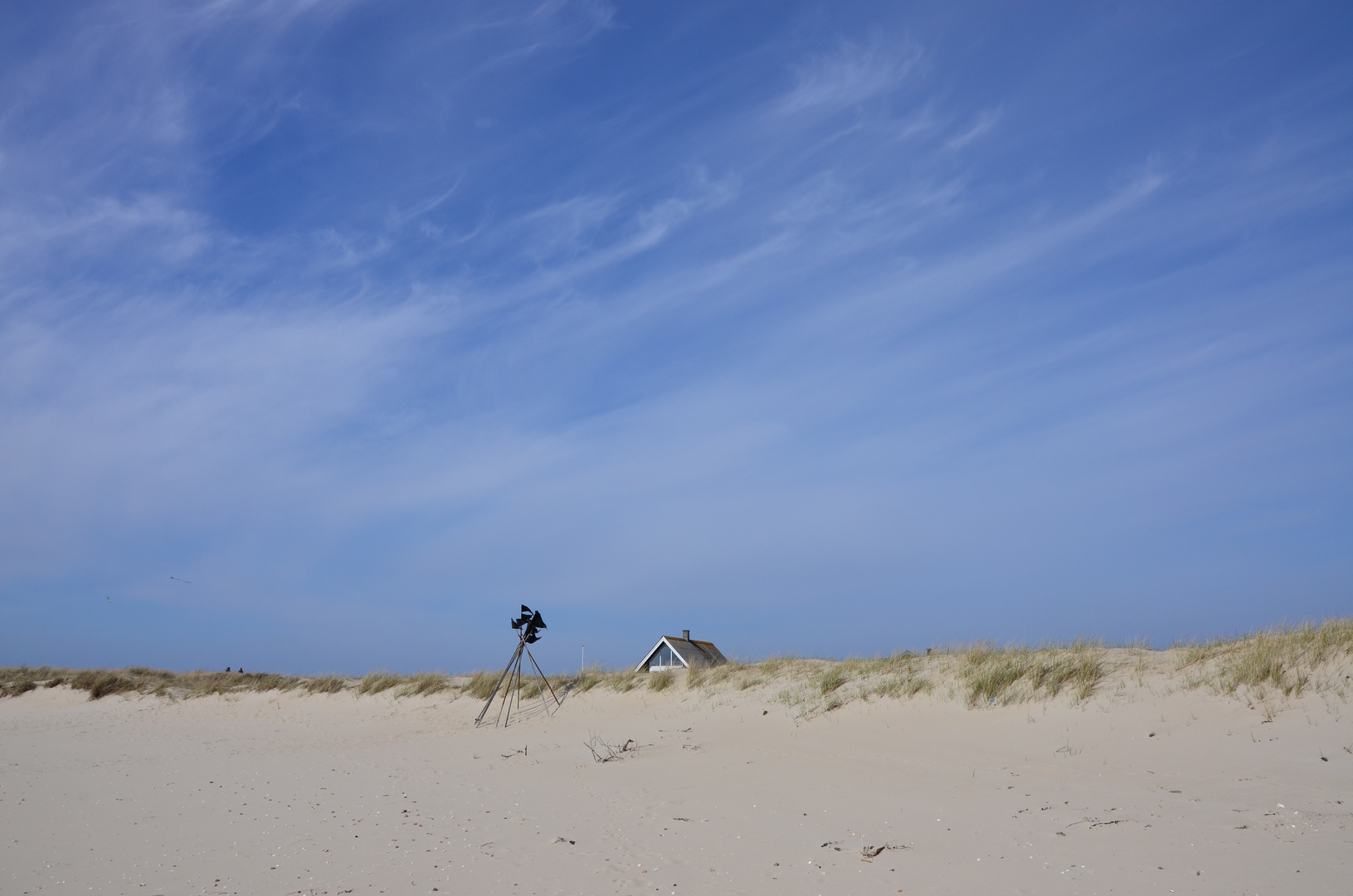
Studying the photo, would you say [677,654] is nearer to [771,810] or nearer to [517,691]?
[517,691]

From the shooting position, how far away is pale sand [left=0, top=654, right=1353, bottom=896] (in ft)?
20.8

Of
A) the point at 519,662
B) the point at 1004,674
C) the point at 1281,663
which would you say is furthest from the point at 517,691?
the point at 1281,663

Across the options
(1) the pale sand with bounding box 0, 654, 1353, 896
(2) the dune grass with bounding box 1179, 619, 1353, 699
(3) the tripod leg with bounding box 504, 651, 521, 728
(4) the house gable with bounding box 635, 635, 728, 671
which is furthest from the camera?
(4) the house gable with bounding box 635, 635, 728, 671

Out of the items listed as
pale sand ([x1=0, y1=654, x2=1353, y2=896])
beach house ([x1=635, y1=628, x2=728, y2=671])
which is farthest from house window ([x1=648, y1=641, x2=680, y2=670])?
pale sand ([x1=0, y1=654, x2=1353, y2=896])

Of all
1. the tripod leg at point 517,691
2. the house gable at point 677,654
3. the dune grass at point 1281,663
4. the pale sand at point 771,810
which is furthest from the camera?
the house gable at point 677,654

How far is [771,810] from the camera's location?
27.9ft

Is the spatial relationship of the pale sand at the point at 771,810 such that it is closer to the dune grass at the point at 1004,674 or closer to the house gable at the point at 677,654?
the dune grass at the point at 1004,674

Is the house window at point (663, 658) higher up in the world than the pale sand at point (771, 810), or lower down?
higher up

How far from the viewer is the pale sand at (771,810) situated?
6.34 metres

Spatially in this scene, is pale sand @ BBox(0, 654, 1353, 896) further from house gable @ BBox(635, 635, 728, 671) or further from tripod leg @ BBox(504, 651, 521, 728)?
house gable @ BBox(635, 635, 728, 671)

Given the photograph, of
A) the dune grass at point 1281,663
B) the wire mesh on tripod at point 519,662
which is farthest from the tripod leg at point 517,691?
the dune grass at point 1281,663

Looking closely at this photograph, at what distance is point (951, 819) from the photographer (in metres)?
7.61

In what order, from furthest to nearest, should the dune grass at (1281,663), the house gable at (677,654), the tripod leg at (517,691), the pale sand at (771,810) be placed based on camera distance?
the house gable at (677,654), the tripod leg at (517,691), the dune grass at (1281,663), the pale sand at (771,810)

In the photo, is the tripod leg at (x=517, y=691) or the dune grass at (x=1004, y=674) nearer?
the dune grass at (x=1004, y=674)
